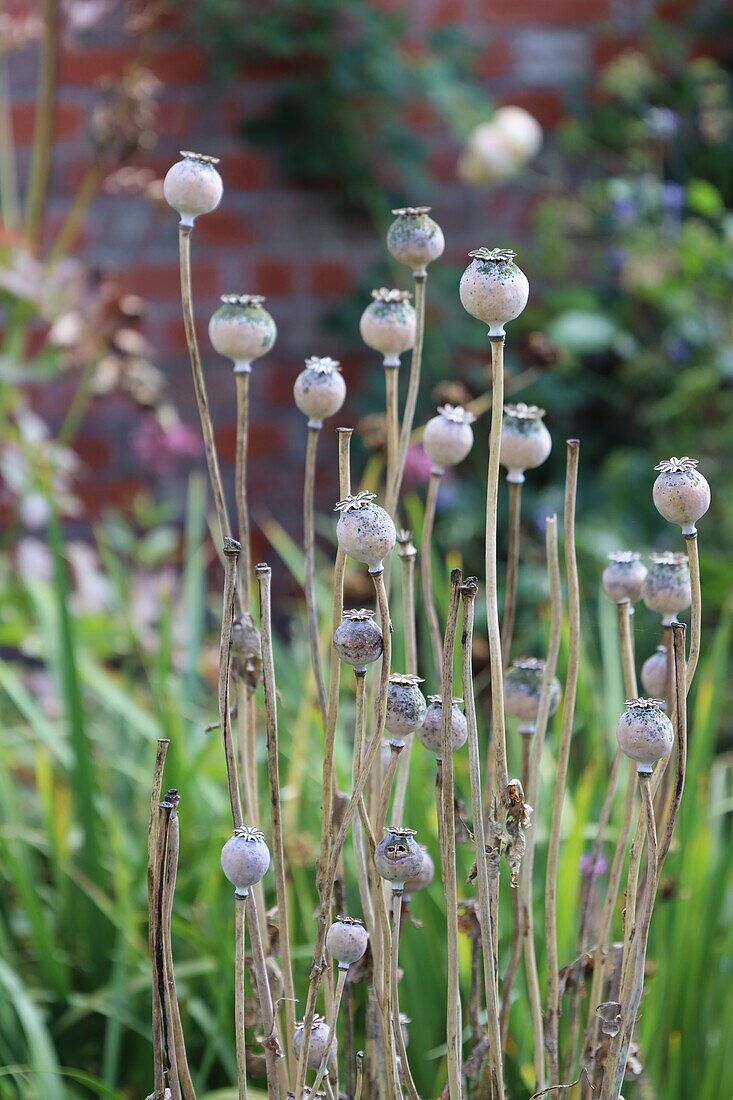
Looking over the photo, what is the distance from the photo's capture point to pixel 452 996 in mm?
441

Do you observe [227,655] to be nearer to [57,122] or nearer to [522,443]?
[522,443]

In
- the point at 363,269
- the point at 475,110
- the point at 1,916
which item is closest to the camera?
the point at 1,916

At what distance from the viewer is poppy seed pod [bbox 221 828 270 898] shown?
0.41 metres

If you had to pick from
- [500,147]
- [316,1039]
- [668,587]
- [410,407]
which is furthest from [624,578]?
[500,147]

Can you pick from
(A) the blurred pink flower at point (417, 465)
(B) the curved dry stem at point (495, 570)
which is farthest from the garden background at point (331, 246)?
(B) the curved dry stem at point (495, 570)

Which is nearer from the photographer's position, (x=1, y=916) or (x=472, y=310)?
(x=472, y=310)

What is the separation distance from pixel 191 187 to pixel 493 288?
132mm

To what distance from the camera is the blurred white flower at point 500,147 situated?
6.38ft

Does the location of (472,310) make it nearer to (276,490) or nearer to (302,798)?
(302,798)

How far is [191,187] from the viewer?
0.47 meters

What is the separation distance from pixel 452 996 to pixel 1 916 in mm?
639

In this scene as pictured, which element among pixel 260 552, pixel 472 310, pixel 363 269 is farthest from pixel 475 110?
pixel 472 310

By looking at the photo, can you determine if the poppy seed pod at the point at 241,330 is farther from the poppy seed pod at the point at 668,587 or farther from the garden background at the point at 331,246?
the garden background at the point at 331,246

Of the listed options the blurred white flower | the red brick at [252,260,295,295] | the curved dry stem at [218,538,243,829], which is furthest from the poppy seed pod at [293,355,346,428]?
the red brick at [252,260,295,295]
